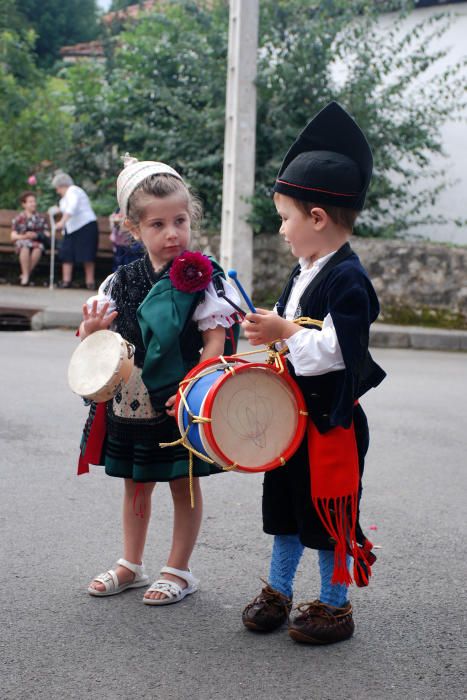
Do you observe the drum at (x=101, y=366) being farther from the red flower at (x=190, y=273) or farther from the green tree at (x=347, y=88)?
the green tree at (x=347, y=88)

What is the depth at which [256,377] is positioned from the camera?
2857 mm

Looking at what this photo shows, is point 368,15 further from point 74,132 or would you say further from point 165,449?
point 165,449

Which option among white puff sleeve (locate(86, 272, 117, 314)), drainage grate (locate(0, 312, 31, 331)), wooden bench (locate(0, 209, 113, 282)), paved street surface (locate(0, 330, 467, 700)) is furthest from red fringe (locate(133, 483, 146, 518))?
wooden bench (locate(0, 209, 113, 282))

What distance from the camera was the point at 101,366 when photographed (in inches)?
123

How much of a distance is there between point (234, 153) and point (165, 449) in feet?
30.0

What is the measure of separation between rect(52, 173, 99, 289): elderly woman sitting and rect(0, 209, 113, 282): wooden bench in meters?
0.50

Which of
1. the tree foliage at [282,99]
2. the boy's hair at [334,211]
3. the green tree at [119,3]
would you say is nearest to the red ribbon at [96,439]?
the boy's hair at [334,211]

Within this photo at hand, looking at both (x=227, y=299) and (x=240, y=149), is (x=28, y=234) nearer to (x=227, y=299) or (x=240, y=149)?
(x=240, y=149)

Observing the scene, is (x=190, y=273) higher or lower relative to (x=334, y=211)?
lower

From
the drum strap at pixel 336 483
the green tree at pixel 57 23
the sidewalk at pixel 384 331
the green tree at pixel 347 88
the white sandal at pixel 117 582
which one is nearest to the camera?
the drum strap at pixel 336 483

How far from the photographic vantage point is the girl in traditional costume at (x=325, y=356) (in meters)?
2.85

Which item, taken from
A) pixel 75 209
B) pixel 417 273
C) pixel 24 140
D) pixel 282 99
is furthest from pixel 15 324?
pixel 24 140

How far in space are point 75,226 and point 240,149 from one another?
2695mm

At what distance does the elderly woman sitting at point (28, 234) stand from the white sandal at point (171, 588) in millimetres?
10831
